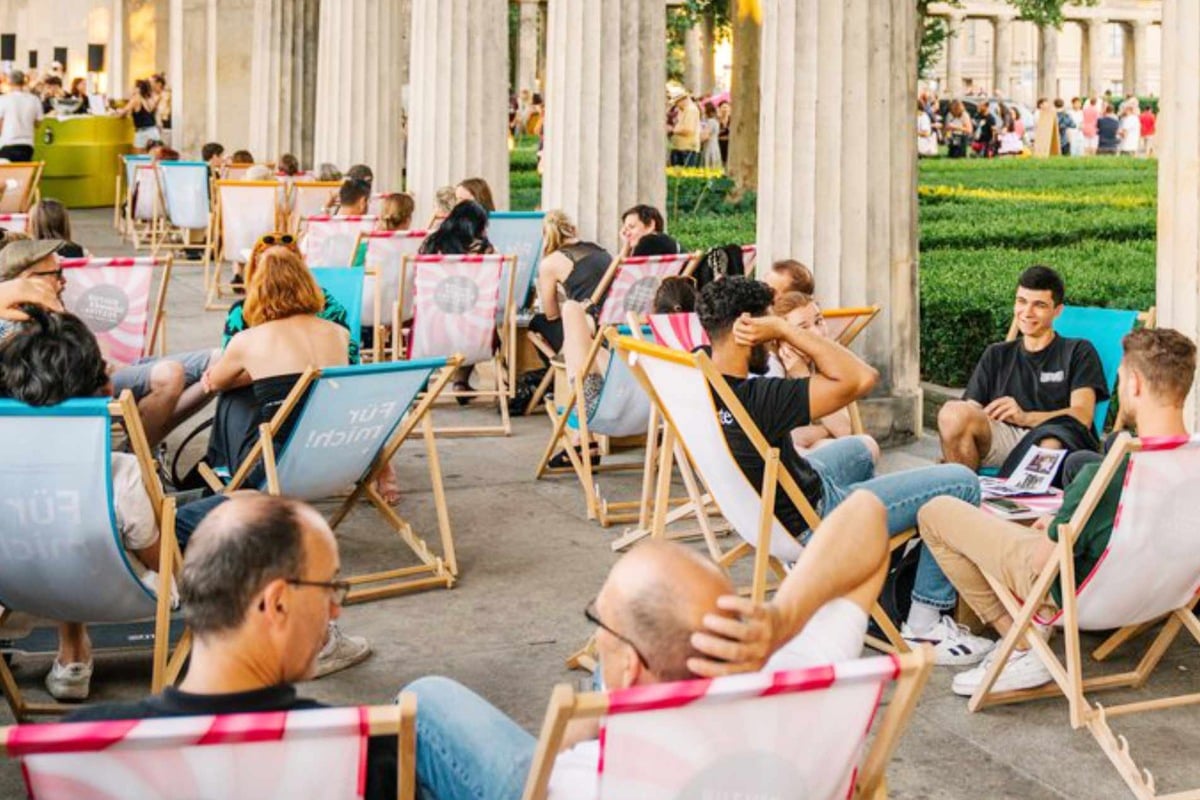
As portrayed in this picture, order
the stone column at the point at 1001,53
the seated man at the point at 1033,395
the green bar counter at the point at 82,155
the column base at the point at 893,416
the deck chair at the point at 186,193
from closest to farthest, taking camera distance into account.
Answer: the seated man at the point at 1033,395
the column base at the point at 893,416
the deck chair at the point at 186,193
the green bar counter at the point at 82,155
the stone column at the point at 1001,53

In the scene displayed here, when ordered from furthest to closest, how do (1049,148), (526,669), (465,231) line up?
1. (1049,148)
2. (465,231)
3. (526,669)

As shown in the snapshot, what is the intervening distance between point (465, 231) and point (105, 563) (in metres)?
5.86

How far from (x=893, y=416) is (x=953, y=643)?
3593mm

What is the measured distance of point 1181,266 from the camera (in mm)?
7004

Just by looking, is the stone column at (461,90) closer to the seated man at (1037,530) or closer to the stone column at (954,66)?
the seated man at (1037,530)

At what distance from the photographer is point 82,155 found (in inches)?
998

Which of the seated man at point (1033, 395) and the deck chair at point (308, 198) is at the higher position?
the deck chair at point (308, 198)

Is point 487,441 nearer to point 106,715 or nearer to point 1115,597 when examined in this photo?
point 1115,597

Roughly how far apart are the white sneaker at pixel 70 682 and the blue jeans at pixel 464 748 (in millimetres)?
2325

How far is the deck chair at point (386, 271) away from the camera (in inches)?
433

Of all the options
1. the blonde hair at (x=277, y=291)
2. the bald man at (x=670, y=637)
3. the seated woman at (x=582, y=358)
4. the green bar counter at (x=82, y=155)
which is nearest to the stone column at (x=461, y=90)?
the seated woman at (x=582, y=358)

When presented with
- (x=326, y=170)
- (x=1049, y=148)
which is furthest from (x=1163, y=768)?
(x=1049, y=148)

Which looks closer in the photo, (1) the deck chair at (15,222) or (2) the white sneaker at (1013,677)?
(2) the white sneaker at (1013,677)

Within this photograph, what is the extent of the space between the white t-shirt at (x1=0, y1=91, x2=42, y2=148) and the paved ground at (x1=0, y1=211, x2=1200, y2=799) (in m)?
12.9
